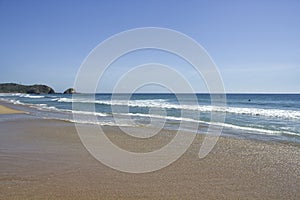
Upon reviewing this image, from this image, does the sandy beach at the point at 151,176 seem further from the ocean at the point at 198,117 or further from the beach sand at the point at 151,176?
the ocean at the point at 198,117

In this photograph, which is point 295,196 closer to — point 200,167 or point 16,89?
point 200,167

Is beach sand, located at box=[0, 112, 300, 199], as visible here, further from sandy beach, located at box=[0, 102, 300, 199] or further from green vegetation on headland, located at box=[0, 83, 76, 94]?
green vegetation on headland, located at box=[0, 83, 76, 94]

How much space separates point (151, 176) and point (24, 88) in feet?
598

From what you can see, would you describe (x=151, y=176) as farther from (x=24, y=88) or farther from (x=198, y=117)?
(x=24, y=88)

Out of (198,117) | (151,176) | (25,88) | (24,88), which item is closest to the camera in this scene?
(151,176)

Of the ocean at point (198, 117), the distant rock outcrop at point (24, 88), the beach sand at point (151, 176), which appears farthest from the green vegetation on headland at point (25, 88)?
the beach sand at point (151, 176)

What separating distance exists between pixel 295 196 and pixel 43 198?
4156mm

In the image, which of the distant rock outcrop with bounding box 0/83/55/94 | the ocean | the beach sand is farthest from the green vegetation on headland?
the beach sand

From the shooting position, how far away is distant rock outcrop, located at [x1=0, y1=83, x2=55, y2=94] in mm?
163887

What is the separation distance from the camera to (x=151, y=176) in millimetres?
5734

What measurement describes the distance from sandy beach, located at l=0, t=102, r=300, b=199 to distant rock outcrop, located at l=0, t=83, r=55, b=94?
165 meters

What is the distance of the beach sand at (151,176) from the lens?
4.70 m

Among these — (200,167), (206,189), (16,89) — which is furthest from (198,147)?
(16,89)

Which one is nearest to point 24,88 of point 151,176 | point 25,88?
point 25,88
